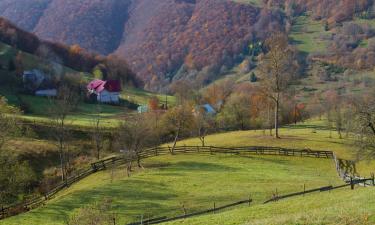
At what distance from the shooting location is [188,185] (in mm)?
44875

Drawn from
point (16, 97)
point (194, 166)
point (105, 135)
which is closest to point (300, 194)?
point (194, 166)

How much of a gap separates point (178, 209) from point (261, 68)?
3672cm

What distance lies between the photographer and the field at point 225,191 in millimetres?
25766

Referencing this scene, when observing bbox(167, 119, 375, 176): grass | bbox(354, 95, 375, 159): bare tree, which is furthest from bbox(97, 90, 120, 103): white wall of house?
bbox(354, 95, 375, 159): bare tree

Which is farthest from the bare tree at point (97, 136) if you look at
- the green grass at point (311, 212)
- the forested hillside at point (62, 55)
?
the forested hillside at point (62, 55)

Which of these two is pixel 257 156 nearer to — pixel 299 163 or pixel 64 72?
pixel 299 163

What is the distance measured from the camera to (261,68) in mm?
67938

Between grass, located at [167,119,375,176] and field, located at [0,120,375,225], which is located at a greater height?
grass, located at [167,119,375,176]

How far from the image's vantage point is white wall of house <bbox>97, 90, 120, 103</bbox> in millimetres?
133650

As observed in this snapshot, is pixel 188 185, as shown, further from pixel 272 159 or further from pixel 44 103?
pixel 44 103

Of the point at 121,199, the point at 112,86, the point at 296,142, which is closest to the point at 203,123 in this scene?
the point at 296,142

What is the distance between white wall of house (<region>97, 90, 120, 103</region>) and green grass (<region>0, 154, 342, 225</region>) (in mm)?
75961

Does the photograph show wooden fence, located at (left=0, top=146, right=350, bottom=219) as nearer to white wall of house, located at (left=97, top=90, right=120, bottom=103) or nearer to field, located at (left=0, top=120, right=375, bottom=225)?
field, located at (left=0, top=120, right=375, bottom=225)

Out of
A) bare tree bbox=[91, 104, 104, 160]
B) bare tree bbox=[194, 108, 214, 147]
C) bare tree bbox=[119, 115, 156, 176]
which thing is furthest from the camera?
bare tree bbox=[194, 108, 214, 147]
